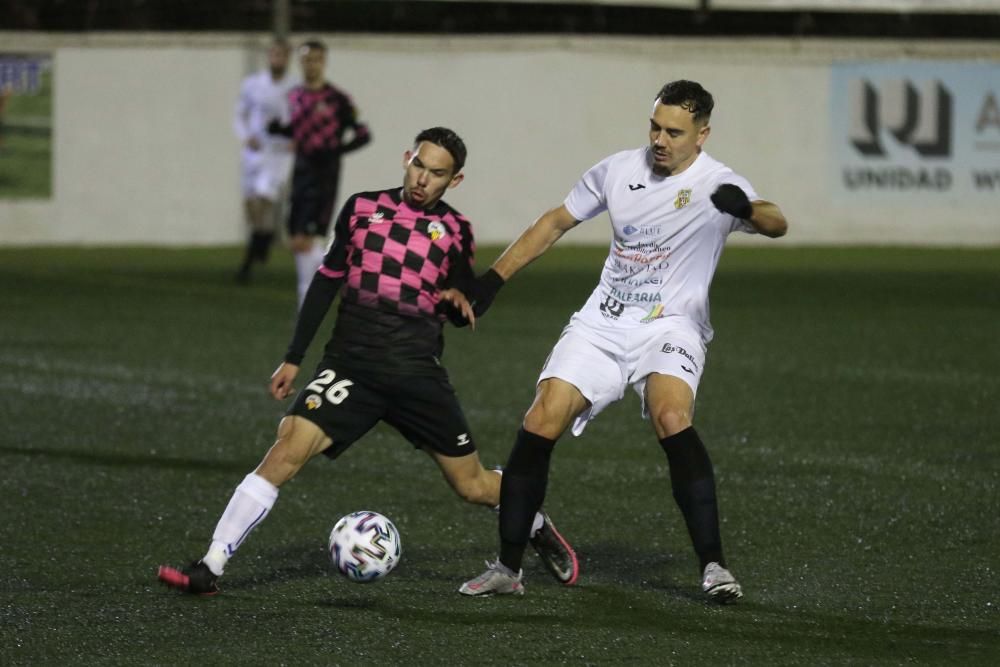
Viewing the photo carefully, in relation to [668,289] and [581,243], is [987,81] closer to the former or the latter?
[581,243]

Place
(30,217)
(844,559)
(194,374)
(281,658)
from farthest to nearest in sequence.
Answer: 1. (30,217)
2. (194,374)
3. (844,559)
4. (281,658)

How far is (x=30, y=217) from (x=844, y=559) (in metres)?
17.1

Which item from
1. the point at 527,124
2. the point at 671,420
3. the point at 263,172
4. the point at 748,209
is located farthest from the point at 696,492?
the point at 527,124

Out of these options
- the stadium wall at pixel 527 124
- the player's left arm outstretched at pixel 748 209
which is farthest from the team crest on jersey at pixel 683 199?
the stadium wall at pixel 527 124

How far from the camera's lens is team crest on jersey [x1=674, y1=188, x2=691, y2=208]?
6582mm

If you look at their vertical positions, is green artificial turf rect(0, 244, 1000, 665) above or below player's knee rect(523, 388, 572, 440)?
below

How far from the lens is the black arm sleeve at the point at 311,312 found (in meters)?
6.49

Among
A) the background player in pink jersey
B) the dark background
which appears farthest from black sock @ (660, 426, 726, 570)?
the dark background

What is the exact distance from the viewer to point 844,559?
7133mm

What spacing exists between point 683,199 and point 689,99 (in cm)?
36

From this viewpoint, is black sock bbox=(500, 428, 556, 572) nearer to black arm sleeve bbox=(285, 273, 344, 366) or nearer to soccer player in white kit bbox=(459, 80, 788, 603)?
soccer player in white kit bbox=(459, 80, 788, 603)

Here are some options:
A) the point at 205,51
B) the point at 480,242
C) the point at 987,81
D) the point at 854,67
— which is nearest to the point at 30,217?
the point at 205,51

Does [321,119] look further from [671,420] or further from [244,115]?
[671,420]

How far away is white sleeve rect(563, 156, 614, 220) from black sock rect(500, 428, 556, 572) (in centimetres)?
88
